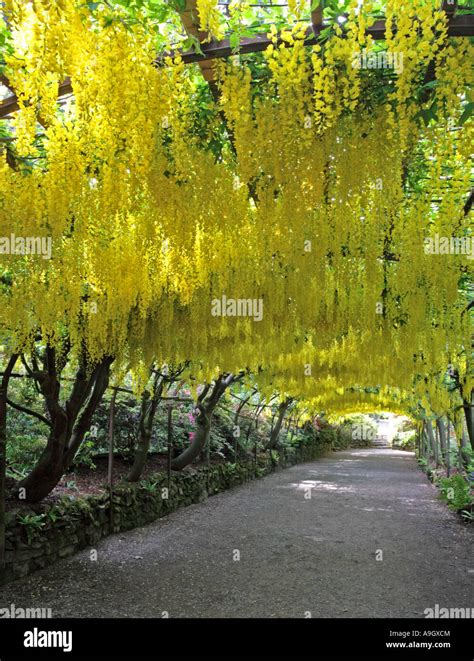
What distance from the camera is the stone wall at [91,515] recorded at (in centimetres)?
416

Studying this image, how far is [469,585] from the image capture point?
4379mm

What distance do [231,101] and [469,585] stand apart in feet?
13.4

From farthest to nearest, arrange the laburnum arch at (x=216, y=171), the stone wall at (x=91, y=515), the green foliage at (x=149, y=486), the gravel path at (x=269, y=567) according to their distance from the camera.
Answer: the green foliage at (x=149, y=486), the stone wall at (x=91, y=515), the gravel path at (x=269, y=567), the laburnum arch at (x=216, y=171)

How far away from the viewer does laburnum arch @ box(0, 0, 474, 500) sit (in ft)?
6.95

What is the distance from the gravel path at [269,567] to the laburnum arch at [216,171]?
3.39ft

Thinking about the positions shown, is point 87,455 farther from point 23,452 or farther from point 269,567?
point 269,567

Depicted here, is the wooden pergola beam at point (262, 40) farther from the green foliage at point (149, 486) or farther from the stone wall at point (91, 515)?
the green foliage at point (149, 486)

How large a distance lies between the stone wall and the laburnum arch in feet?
1.21

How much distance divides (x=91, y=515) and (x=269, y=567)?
5.70 ft

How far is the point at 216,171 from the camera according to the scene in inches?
115

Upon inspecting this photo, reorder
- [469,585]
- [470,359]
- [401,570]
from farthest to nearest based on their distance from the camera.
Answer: [470,359], [401,570], [469,585]

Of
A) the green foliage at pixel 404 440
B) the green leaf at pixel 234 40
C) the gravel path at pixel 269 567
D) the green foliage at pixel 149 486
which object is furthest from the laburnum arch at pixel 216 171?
the green foliage at pixel 404 440

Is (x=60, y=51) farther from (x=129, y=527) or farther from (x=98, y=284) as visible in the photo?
(x=129, y=527)
